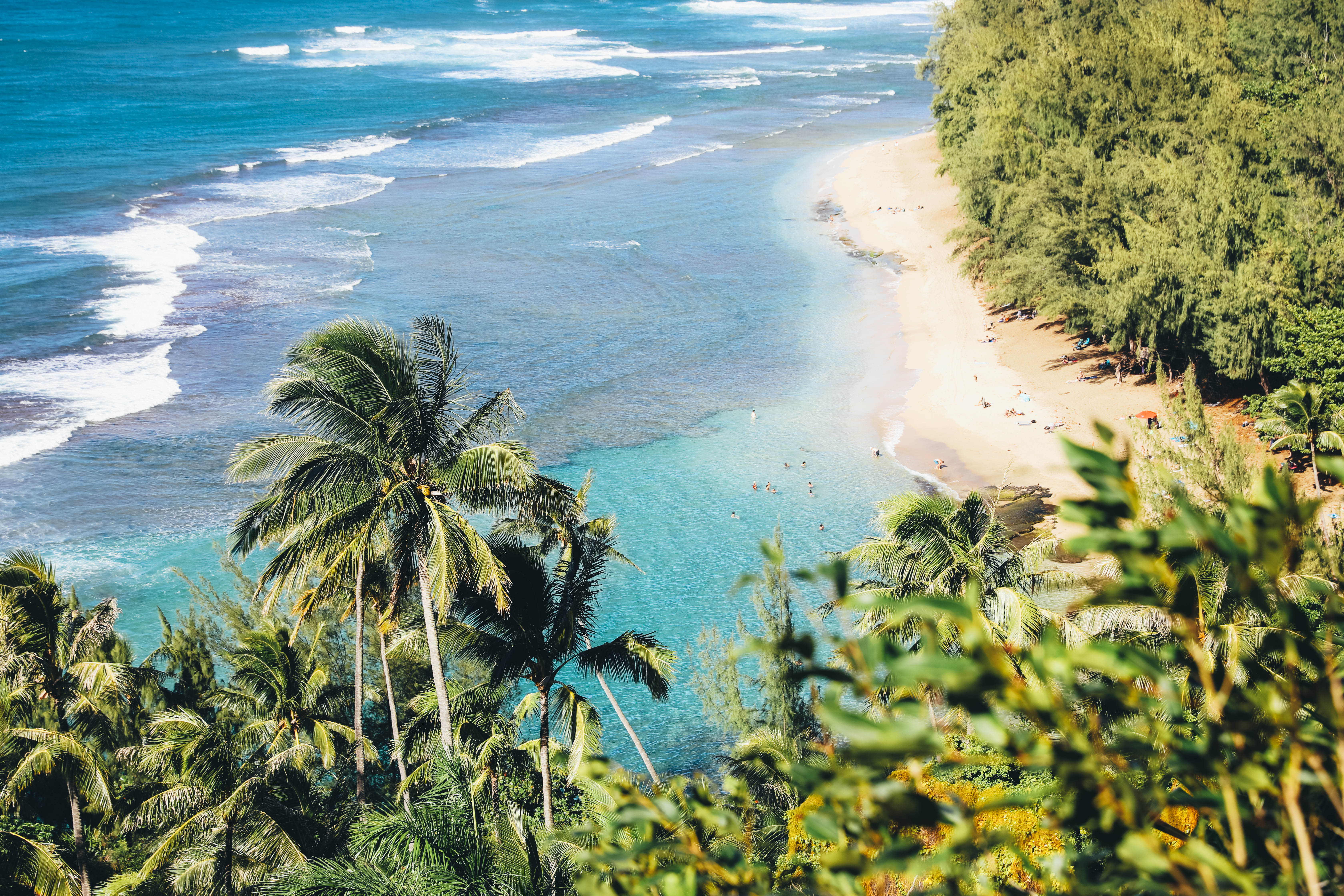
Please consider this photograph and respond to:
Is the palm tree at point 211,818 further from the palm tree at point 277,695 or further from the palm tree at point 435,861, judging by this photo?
the palm tree at point 435,861

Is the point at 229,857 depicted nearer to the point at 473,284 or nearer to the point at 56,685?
the point at 56,685

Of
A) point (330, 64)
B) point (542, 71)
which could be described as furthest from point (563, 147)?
point (330, 64)

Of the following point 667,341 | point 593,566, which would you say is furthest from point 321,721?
point 667,341

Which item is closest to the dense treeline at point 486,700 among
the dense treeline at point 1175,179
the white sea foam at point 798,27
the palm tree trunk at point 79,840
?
the palm tree trunk at point 79,840

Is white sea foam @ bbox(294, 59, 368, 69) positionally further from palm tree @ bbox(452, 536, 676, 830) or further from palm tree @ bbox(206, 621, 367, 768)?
palm tree @ bbox(452, 536, 676, 830)

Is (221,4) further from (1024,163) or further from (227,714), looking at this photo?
(227,714)

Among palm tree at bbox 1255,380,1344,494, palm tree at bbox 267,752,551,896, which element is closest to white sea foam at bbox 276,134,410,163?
palm tree at bbox 1255,380,1344,494
